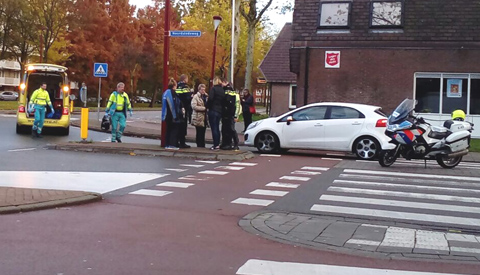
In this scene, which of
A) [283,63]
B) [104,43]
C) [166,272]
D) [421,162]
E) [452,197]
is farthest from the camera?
[104,43]

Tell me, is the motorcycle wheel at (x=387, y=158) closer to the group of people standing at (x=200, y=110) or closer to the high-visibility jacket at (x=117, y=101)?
the group of people standing at (x=200, y=110)

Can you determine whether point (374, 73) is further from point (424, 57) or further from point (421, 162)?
point (421, 162)

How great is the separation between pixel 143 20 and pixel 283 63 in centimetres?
3564

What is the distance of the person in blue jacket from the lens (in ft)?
49.5

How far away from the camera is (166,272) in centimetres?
522

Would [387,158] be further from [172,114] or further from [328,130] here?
[172,114]

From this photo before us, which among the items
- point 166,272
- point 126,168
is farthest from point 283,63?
point 166,272

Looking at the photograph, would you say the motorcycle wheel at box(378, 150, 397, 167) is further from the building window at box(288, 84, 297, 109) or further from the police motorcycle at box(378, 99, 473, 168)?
the building window at box(288, 84, 297, 109)

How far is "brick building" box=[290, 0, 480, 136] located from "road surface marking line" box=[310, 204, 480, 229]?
1664 centimetres

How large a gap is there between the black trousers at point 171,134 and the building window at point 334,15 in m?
11.7

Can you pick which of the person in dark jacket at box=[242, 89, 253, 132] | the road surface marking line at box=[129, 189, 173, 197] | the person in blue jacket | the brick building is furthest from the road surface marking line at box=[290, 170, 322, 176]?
the brick building

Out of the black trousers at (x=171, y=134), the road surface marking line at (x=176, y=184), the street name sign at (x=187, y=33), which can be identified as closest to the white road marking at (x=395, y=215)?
the road surface marking line at (x=176, y=184)

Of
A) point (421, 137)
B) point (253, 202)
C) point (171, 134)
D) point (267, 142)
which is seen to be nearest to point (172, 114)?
point (171, 134)

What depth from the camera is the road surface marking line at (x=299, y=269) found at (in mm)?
5344
